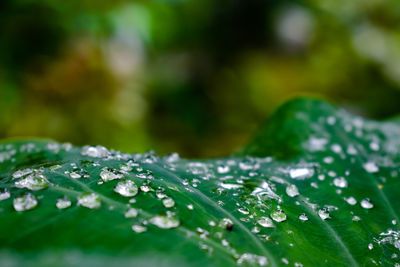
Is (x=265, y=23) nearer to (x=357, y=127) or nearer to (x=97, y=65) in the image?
(x=97, y=65)

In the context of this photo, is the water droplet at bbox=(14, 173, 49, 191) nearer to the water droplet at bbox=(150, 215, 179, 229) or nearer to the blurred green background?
the water droplet at bbox=(150, 215, 179, 229)

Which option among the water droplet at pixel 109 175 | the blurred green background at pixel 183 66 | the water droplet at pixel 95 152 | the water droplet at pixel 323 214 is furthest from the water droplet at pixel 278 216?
the blurred green background at pixel 183 66

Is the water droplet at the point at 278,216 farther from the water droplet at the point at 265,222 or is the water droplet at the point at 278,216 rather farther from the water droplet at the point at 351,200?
the water droplet at the point at 351,200

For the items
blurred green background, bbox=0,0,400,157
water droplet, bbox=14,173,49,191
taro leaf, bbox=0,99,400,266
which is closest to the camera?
taro leaf, bbox=0,99,400,266

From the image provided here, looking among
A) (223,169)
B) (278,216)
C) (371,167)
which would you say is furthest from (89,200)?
(371,167)

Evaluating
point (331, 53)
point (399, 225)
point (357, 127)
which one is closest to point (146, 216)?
point (399, 225)

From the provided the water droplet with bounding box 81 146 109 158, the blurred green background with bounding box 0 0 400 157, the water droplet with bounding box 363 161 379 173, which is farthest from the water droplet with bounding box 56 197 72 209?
the blurred green background with bounding box 0 0 400 157

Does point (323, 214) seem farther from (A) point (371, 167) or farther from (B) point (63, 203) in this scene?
(B) point (63, 203)
